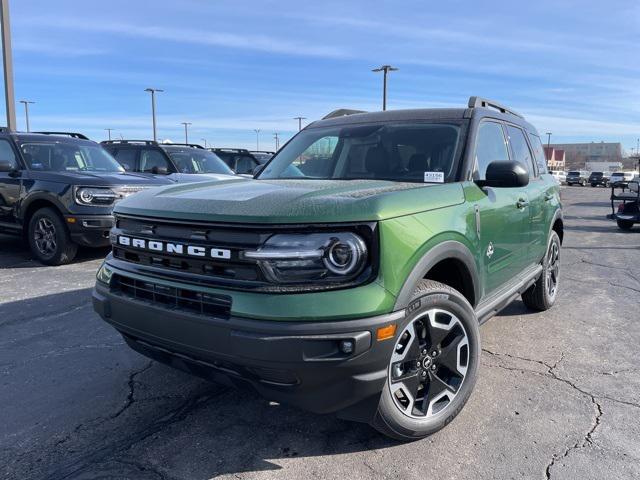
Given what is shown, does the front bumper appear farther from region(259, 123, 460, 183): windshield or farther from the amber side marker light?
the amber side marker light

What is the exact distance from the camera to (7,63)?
37.9 ft

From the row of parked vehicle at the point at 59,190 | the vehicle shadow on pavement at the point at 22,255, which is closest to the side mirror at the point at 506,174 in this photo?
the row of parked vehicle at the point at 59,190

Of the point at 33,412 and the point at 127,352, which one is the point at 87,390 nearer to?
the point at 33,412

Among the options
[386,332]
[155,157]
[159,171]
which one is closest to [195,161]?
[155,157]

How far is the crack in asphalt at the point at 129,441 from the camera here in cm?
254

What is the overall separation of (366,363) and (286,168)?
85.8 inches

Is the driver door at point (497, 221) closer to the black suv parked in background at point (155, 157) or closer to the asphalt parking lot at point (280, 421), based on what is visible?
the asphalt parking lot at point (280, 421)

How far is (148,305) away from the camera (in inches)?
103

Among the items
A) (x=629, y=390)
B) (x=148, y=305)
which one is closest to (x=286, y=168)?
(x=148, y=305)

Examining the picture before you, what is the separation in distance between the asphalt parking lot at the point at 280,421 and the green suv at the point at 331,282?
288 millimetres

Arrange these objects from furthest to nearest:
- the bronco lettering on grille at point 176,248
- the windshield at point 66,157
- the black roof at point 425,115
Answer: the windshield at point 66,157 → the black roof at point 425,115 → the bronco lettering on grille at point 176,248

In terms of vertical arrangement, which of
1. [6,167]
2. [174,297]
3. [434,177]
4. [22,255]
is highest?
[6,167]

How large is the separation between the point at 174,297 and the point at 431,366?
4.69 feet

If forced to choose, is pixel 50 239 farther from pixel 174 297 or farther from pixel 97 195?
pixel 174 297
